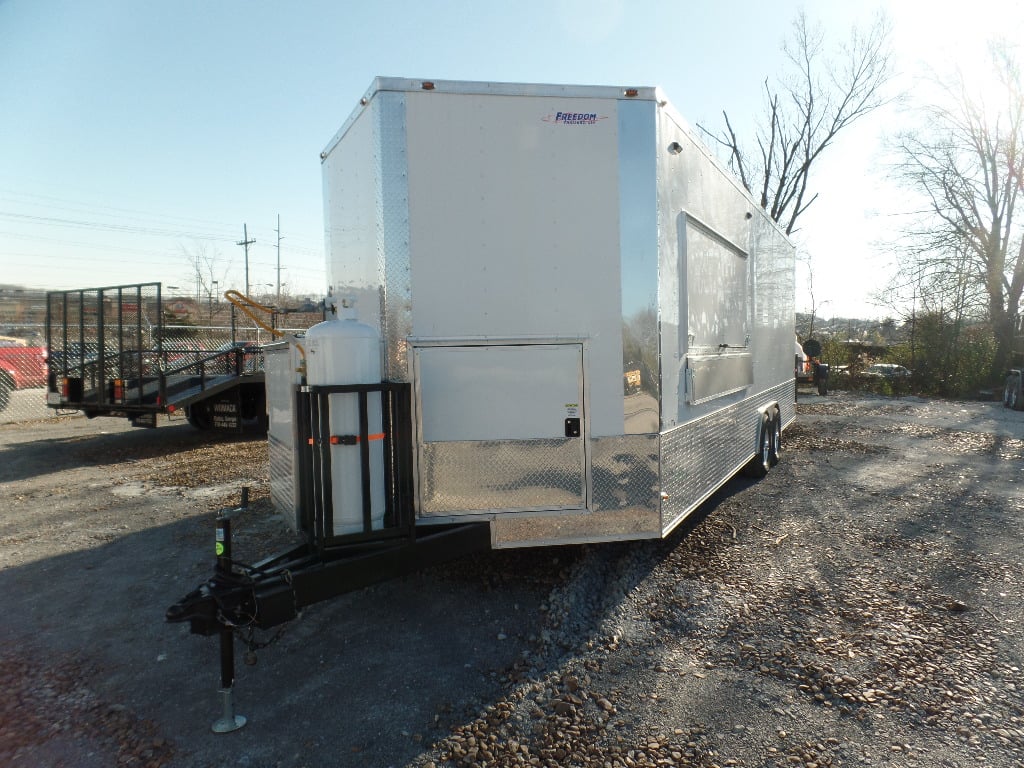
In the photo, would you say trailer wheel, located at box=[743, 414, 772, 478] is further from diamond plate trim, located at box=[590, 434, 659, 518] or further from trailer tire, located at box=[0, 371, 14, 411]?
trailer tire, located at box=[0, 371, 14, 411]

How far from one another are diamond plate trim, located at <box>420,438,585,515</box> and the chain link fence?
1.32 meters

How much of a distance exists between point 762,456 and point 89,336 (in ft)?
29.4

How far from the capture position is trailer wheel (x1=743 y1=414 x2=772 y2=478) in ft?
25.6

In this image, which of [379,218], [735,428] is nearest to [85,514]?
[379,218]

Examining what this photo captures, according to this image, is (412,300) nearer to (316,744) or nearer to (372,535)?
(372,535)

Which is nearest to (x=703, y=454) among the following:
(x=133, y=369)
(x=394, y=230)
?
(x=394, y=230)

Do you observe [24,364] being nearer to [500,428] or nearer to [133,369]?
[133,369]

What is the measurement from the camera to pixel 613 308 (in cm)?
401

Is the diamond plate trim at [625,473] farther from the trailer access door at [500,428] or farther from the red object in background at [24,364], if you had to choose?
the red object in background at [24,364]

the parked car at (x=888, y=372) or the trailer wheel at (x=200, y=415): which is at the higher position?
the parked car at (x=888, y=372)

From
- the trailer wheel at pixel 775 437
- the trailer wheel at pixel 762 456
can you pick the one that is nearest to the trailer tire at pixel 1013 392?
the trailer wheel at pixel 775 437

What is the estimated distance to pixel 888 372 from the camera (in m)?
21.5

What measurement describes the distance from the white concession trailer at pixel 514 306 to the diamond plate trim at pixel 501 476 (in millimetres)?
11

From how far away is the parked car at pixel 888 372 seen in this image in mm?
21375
